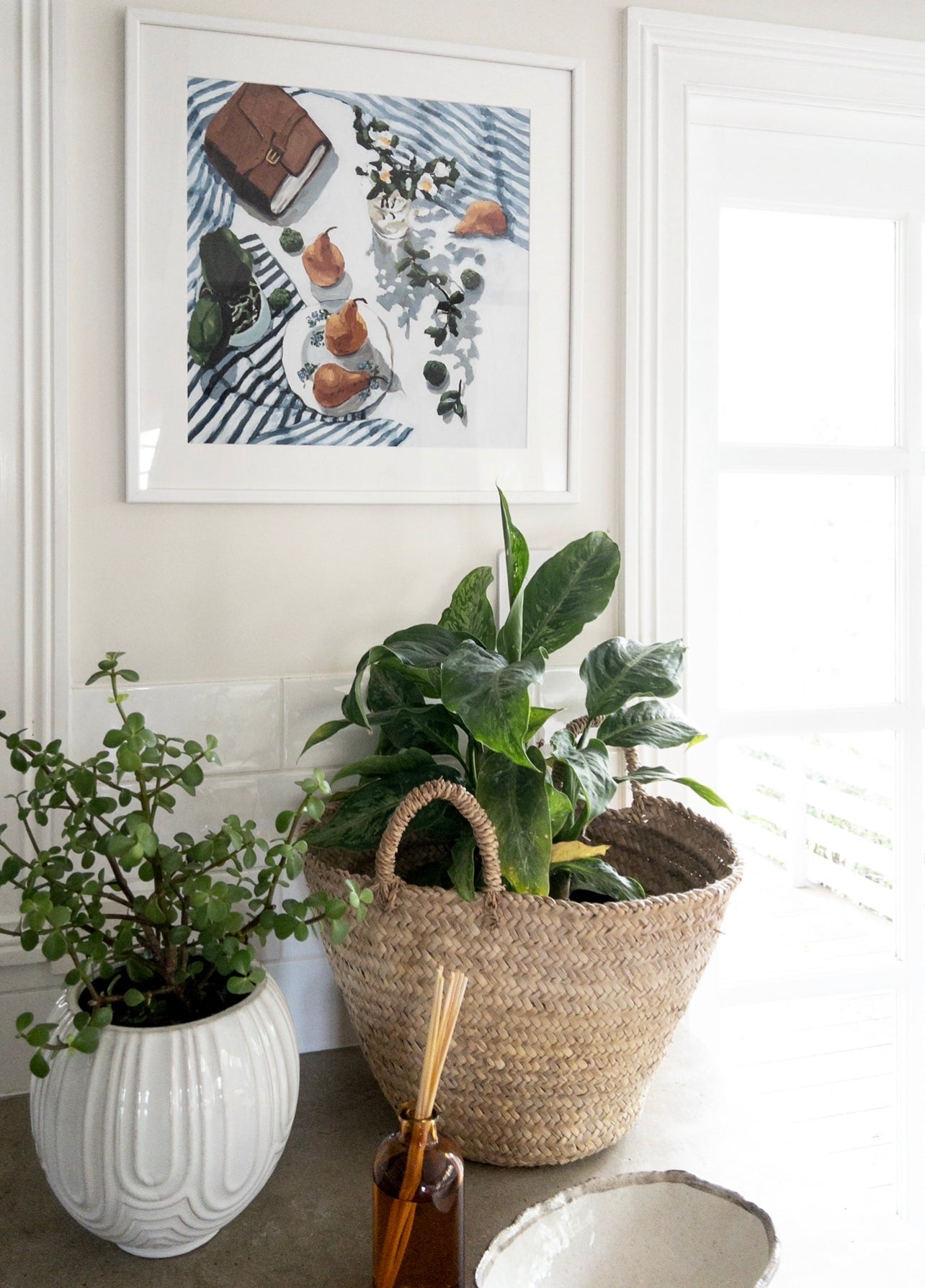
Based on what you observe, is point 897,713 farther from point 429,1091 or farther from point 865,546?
point 429,1091

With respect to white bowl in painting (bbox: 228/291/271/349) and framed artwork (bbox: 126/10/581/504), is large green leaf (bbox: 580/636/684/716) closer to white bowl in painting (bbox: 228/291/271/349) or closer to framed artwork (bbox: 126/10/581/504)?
framed artwork (bbox: 126/10/581/504)

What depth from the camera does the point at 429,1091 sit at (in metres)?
0.76

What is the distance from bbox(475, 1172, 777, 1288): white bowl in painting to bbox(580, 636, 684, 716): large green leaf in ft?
1.38

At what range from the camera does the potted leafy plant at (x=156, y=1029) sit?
767mm

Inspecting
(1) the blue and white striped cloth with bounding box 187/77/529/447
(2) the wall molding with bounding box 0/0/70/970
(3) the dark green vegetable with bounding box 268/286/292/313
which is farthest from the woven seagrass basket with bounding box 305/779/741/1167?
(3) the dark green vegetable with bounding box 268/286/292/313

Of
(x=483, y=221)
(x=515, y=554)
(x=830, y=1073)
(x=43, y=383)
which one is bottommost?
(x=830, y=1073)

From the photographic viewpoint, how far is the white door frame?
126 centimetres

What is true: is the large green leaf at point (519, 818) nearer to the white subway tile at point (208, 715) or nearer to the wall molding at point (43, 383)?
the white subway tile at point (208, 715)

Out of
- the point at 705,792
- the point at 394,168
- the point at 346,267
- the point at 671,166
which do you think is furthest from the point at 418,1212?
the point at 671,166

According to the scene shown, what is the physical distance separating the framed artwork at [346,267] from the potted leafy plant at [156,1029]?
1.34 ft

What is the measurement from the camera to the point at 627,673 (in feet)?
3.36

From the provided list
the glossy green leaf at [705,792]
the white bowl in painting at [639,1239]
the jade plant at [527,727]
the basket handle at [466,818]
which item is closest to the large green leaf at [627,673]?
the jade plant at [527,727]

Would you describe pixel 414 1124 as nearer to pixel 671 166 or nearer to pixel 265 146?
pixel 265 146

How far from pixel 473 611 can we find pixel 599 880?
315 millimetres
